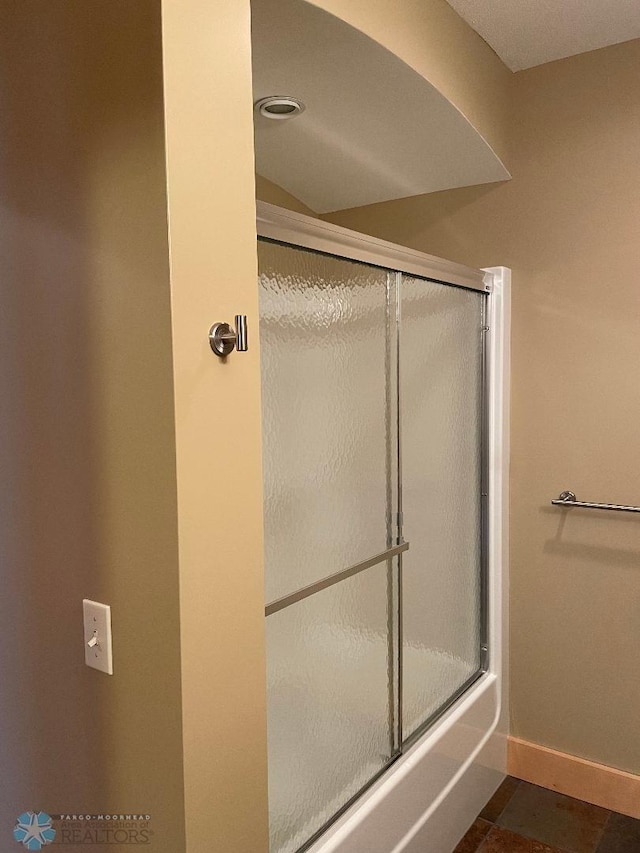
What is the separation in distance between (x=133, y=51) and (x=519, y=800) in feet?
7.53

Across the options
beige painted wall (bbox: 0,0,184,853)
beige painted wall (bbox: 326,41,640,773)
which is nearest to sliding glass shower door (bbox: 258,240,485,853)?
beige painted wall (bbox: 326,41,640,773)

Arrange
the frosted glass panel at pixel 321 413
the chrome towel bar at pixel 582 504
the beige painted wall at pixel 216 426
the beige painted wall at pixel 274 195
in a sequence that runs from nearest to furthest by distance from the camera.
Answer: the beige painted wall at pixel 216 426, the frosted glass panel at pixel 321 413, the chrome towel bar at pixel 582 504, the beige painted wall at pixel 274 195

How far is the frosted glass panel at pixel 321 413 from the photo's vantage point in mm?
1365

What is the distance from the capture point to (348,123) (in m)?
1.85

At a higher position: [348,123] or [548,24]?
[548,24]

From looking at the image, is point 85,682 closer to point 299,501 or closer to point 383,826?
point 299,501

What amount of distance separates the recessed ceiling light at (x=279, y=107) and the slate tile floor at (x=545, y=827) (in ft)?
6.92

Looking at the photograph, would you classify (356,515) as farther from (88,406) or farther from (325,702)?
(88,406)

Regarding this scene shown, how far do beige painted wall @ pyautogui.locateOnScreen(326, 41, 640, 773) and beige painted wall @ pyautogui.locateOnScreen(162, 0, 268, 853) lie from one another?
1.37 metres

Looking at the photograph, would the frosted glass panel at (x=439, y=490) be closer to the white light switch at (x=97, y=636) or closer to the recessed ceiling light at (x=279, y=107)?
the recessed ceiling light at (x=279, y=107)

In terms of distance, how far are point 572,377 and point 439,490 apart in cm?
57

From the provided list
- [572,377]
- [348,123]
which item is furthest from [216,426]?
[572,377]

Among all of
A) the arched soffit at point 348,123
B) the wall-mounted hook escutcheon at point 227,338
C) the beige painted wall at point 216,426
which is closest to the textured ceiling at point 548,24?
the arched soffit at point 348,123

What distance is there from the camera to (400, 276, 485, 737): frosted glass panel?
1.85m
